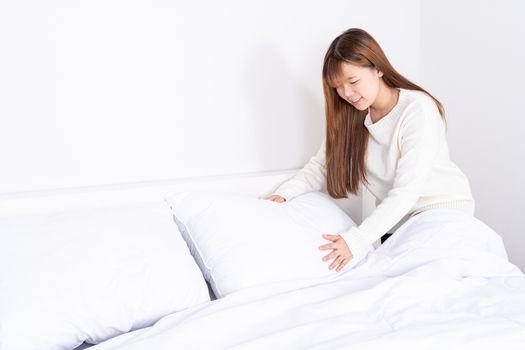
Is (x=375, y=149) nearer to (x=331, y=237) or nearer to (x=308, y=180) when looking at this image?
(x=308, y=180)

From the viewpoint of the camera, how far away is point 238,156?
63.6 inches

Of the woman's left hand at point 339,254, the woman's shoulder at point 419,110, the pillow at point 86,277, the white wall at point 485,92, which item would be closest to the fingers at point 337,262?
the woman's left hand at point 339,254

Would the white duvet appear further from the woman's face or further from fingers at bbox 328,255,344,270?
the woman's face

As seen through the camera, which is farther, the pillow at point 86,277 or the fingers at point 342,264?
the fingers at point 342,264

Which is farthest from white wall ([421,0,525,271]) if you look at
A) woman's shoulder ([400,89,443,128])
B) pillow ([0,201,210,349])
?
pillow ([0,201,210,349])

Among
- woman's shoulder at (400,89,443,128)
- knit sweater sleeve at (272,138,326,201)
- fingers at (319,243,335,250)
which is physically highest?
woman's shoulder at (400,89,443,128)

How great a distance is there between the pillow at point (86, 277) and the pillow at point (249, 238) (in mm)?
74

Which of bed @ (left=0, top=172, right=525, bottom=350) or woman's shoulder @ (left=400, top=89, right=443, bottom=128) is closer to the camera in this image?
bed @ (left=0, top=172, right=525, bottom=350)

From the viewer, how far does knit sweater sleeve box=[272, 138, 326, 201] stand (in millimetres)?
1550

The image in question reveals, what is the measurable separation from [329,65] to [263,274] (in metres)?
0.64

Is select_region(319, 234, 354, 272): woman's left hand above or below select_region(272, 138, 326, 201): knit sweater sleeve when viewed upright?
below

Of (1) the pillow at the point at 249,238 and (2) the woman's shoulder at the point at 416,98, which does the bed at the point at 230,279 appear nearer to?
(1) the pillow at the point at 249,238

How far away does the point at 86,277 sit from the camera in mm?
970

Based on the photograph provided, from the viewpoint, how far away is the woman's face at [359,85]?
1.37 metres
